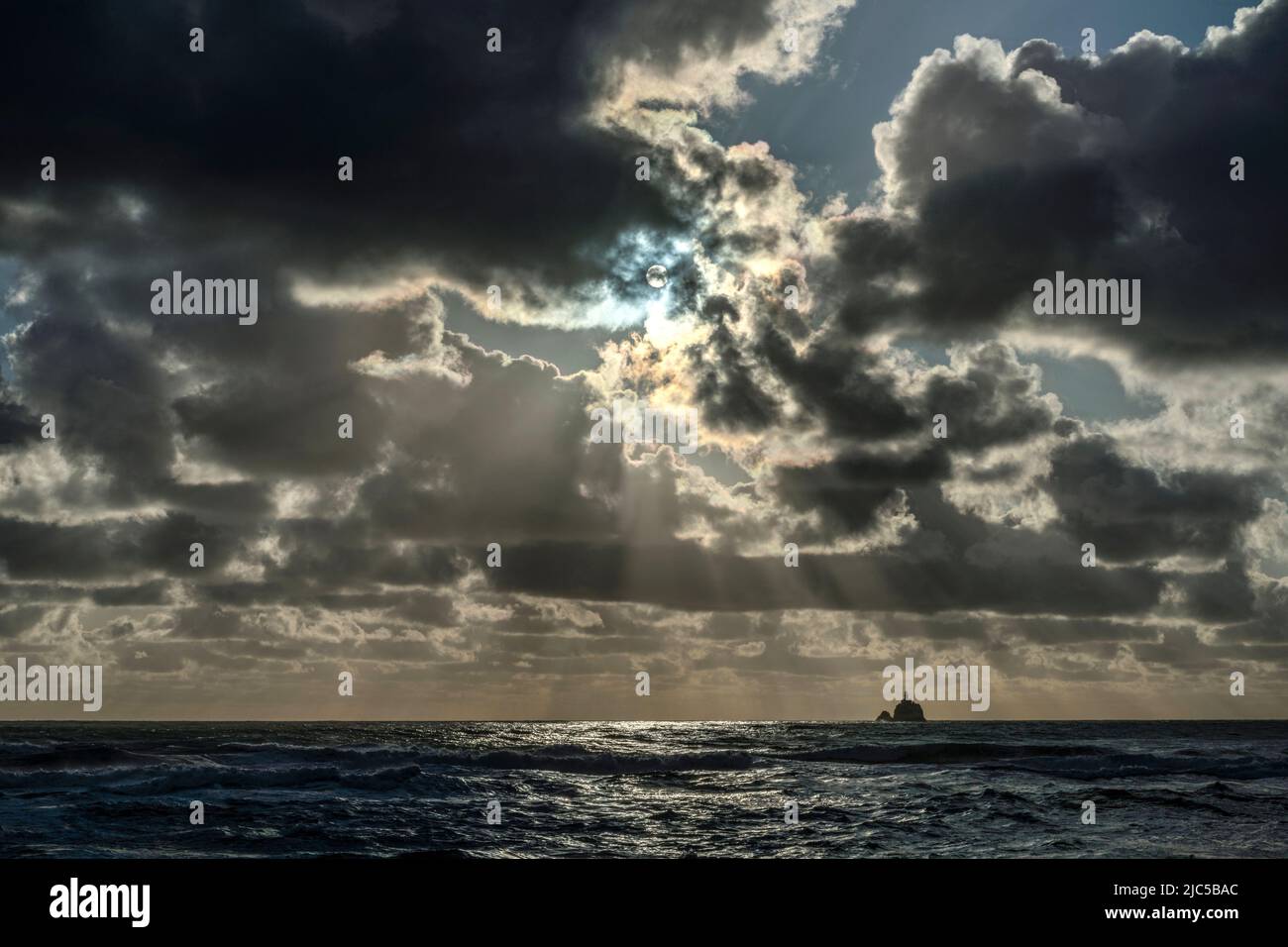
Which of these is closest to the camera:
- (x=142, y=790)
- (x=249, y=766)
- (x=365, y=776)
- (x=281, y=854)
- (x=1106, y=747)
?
(x=281, y=854)

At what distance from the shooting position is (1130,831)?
2567 centimetres

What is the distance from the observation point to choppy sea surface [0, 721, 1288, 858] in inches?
922

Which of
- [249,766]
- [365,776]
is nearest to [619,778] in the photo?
[365,776]

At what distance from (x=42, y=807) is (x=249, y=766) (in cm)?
1760

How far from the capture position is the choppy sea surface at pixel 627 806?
23.4 m

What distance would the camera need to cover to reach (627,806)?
3225 centimetres

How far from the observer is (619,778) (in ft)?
145
